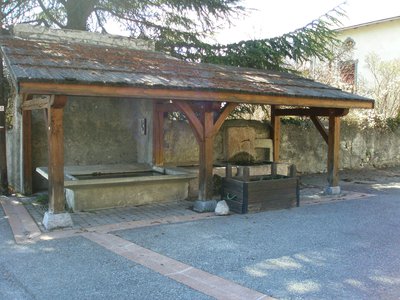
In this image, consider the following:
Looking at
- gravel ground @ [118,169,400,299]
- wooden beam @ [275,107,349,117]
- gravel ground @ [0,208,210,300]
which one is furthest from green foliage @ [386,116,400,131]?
gravel ground @ [0,208,210,300]

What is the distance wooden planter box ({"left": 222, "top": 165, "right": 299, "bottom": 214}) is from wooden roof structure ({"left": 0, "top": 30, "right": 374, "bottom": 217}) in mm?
434

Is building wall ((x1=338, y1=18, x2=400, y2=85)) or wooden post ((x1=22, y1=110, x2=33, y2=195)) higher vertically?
building wall ((x1=338, y1=18, x2=400, y2=85))

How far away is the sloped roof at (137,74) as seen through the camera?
226 inches

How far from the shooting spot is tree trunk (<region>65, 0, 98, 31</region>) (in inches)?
Result: 448

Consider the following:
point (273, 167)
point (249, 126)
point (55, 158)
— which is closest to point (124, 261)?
point (55, 158)

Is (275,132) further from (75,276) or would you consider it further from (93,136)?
(75,276)

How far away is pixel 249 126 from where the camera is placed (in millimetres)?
11016

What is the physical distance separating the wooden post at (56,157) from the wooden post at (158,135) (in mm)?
3373

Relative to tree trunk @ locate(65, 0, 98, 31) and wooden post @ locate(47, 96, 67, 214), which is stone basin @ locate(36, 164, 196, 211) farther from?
A: tree trunk @ locate(65, 0, 98, 31)

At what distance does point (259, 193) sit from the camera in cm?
748

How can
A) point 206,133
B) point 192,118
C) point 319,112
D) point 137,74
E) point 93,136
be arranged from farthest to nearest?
point 93,136
point 319,112
point 206,133
point 192,118
point 137,74

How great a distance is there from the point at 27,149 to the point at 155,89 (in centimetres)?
391

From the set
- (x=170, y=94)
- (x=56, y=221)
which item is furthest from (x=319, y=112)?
(x=56, y=221)

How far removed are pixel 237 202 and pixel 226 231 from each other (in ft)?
4.38
